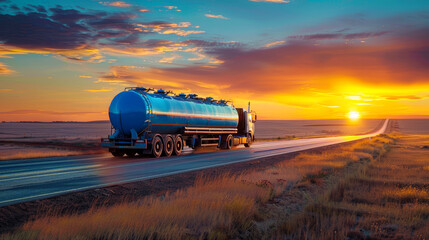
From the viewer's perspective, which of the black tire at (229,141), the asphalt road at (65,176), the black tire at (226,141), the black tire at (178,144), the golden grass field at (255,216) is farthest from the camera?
the black tire at (229,141)

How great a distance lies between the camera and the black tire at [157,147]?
20.9 m

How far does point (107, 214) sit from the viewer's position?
688cm

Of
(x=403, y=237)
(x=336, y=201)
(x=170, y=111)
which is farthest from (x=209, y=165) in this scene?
(x=403, y=237)

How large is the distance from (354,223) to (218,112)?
67.7 feet

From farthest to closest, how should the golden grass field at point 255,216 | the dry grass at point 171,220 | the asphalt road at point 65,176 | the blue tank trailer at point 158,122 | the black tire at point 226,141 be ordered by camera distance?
1. the black tire at point 226,141
2. the blue tank trailer at point 158,122
3. the asphalt road at point 65,176
4. the golden grass field at point 255,216
5. the dry grass at point 171,220

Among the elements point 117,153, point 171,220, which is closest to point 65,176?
point 171,220

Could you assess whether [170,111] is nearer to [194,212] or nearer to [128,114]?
[128,114]

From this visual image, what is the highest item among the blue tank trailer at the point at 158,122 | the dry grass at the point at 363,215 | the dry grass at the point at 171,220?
the blue tank trailer at the point at 158,122

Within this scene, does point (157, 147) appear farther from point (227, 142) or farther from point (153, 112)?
point (227, 142)

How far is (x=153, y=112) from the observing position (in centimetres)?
2116

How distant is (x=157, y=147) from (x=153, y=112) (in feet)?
6.60

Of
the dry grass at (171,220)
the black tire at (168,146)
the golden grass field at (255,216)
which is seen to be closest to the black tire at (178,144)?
the black tire at (168,146)

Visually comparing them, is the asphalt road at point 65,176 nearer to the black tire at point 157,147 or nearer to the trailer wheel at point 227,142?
the black tire at point 157,147

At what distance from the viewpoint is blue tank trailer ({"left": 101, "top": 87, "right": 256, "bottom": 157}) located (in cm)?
2086
